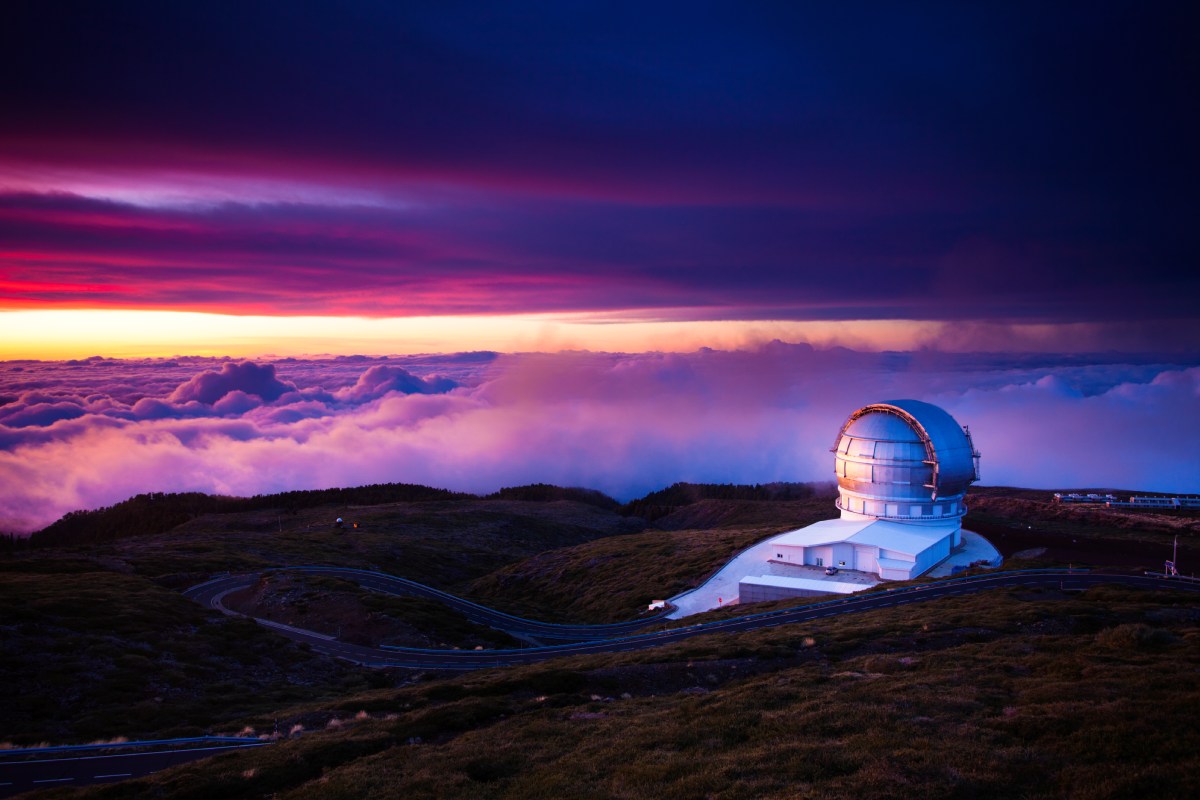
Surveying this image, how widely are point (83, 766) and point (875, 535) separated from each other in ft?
201

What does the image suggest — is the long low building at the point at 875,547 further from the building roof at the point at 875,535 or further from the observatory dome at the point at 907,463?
the observatory dome at the point at 907,463

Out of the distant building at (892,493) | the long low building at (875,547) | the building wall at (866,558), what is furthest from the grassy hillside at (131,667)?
the building wall at (866,558)

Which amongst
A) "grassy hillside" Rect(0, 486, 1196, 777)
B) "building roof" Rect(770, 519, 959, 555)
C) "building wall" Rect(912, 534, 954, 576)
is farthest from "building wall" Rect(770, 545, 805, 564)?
"building wall" Rect(912, 534, 954, 576)

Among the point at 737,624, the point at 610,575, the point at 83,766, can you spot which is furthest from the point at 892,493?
the point at 83,766

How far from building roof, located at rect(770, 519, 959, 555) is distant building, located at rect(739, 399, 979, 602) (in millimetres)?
94

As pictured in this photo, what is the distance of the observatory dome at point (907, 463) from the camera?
230 feet

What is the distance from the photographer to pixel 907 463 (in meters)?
70.4

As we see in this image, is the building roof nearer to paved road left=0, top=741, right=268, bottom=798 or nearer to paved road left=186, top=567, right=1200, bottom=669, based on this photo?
paved road left=186, top=567, right=1200, bottom=669

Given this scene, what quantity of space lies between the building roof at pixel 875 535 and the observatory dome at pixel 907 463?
169cm

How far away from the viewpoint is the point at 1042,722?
17547 millimetres

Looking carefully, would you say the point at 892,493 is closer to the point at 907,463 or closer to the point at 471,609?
the point at 907,463

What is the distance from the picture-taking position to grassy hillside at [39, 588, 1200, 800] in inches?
595

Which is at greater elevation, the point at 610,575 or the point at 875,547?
the point at 875,547

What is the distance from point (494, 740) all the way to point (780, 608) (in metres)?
34.8
